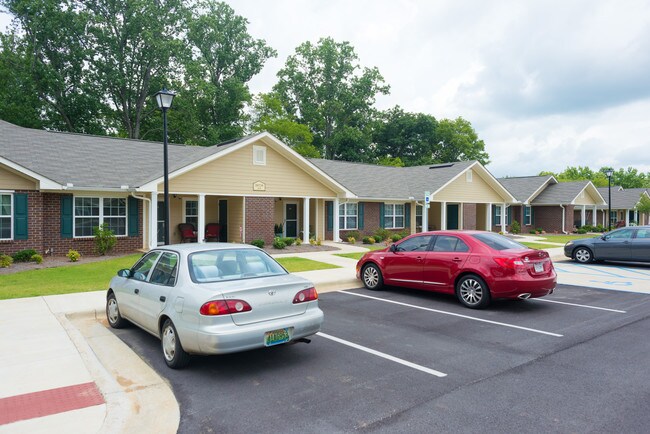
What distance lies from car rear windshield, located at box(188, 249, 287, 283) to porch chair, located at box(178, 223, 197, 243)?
14.5 meters

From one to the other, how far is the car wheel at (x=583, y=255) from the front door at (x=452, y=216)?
1369 centimetres

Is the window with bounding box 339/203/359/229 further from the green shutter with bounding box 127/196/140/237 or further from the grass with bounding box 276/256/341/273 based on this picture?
the green shutter with bounding box 127/196/140/237

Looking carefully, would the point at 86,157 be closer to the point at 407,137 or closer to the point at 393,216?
the point at 393,216

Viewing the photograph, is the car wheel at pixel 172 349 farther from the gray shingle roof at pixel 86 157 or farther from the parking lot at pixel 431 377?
the gray shingle roof at pixel 86 157

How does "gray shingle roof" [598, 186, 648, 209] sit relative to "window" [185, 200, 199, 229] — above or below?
above

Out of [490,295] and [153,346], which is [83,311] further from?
[490,295]

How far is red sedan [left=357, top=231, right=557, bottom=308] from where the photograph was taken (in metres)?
8.55

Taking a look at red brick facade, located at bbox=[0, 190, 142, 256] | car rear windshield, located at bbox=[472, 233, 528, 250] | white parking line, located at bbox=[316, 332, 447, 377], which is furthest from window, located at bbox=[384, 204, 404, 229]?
white parking line, located at bbox=[316, 332, 447, 377]

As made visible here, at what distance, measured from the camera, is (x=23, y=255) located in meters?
14.9

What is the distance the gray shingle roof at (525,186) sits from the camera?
35.7m

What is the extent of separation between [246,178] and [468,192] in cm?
1629

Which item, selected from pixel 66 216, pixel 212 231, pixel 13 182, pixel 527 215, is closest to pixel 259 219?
pixel 212 231

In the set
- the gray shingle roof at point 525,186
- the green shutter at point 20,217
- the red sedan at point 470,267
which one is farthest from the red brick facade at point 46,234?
the gray shingle roof at point 525,186

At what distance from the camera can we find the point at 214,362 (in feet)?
18.9
